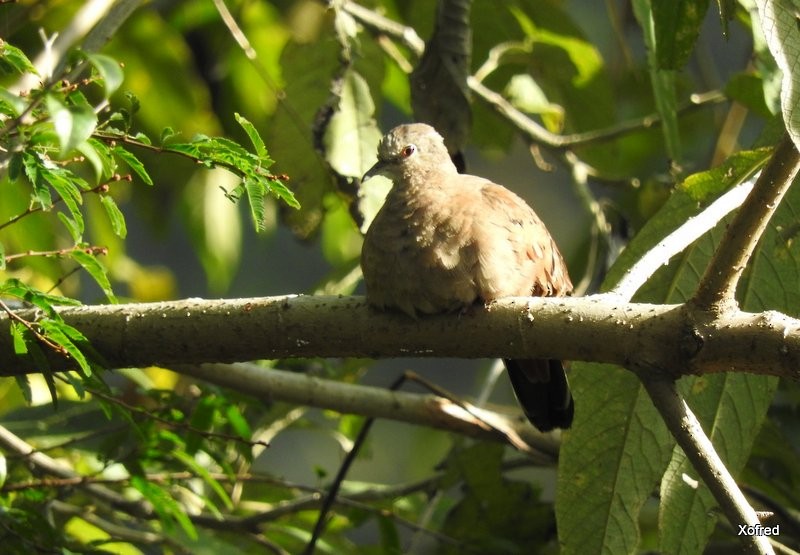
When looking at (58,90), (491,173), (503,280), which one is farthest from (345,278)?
(491,173)

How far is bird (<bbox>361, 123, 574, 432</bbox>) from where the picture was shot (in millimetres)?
2576

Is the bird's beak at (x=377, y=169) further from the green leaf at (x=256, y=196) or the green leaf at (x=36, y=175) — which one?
the green leaf at (x=36, y=175)

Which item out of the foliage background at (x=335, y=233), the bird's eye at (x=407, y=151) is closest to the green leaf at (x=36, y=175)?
the foliage background at (x=335, y=233)

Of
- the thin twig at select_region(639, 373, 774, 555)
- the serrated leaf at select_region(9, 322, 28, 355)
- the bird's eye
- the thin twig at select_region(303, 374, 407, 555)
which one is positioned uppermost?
the bird's eye

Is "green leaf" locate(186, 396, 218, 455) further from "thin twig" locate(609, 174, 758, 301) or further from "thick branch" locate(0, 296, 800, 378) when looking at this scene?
"thin twig" locate(609, 174, 758, 301)

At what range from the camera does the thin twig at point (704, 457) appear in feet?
6.48

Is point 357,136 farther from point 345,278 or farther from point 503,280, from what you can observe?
point 503,280

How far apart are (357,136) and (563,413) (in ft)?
3.66

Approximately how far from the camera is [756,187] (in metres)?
1.95

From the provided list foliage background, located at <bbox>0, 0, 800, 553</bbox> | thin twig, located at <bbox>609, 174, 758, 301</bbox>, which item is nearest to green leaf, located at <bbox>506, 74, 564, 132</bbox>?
foliage background, located at <bbox>0, 0, 800, 553</bbox>

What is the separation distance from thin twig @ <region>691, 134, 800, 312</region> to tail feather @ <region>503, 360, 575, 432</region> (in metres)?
1.27

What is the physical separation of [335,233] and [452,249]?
2216 mm

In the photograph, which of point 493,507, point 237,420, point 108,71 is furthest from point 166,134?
point 493,507

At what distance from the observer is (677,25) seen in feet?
8.37
